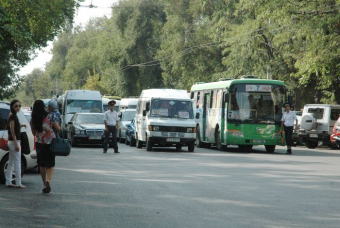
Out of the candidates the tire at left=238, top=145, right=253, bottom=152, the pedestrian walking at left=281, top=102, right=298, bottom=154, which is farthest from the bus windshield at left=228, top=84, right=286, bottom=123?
the tire at left=238, top=145, right=253, bottom=152

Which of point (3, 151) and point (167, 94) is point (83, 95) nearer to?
point (167, 94)

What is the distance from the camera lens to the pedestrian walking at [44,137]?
12.8 m

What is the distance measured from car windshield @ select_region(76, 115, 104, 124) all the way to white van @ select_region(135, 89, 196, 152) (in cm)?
296

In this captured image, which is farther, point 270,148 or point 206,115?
point 206,115

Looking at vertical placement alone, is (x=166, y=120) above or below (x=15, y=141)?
above

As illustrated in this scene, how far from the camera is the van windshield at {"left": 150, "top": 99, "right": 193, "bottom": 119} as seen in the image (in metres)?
27.6

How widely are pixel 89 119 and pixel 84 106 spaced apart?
638 centimetres

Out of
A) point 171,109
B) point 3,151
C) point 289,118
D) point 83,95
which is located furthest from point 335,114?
point 3,151

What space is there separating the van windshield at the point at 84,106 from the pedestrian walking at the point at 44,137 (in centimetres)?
2477

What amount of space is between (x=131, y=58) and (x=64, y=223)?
6361cm

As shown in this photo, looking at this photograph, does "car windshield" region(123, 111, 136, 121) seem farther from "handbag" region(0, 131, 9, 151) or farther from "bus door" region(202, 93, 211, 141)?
"handbag" region(0, 131, 9, 151)

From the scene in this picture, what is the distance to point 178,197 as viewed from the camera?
12078 millimetres

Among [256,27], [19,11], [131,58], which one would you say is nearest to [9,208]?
[19,11]

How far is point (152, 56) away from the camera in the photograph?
72.4m
